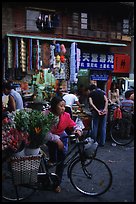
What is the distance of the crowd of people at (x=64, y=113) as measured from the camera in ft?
15.0

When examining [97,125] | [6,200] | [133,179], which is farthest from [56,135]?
[97,125]

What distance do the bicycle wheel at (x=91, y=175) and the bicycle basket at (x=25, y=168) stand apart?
82 centimetres

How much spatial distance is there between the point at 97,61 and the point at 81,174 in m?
10.9

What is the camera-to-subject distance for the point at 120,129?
28.8ft

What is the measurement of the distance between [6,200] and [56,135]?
1325 millimetres

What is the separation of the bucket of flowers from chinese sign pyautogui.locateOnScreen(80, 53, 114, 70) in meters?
10.6

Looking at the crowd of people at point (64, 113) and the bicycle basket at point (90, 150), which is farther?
the crowd of people at point (64, 113)

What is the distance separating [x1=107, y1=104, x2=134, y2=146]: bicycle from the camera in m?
8.66

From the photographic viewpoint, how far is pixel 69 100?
28.6ft

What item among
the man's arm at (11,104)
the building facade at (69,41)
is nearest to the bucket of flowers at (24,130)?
the man's arm at (11,104)

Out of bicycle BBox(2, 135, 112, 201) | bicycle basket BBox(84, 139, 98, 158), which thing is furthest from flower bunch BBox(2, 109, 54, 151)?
bicycle basket BBox(84, 139, 98, 158)

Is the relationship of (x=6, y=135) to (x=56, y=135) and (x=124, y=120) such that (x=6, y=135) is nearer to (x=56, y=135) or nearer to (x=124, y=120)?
(x=56, y=135)

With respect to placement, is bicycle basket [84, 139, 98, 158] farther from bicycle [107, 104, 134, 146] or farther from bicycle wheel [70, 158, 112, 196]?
bicycle [107, 104, 134, 146]

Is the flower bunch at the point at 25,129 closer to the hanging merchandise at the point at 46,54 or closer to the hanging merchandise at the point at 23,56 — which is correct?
the hanging merchandise at the point at 23,56
